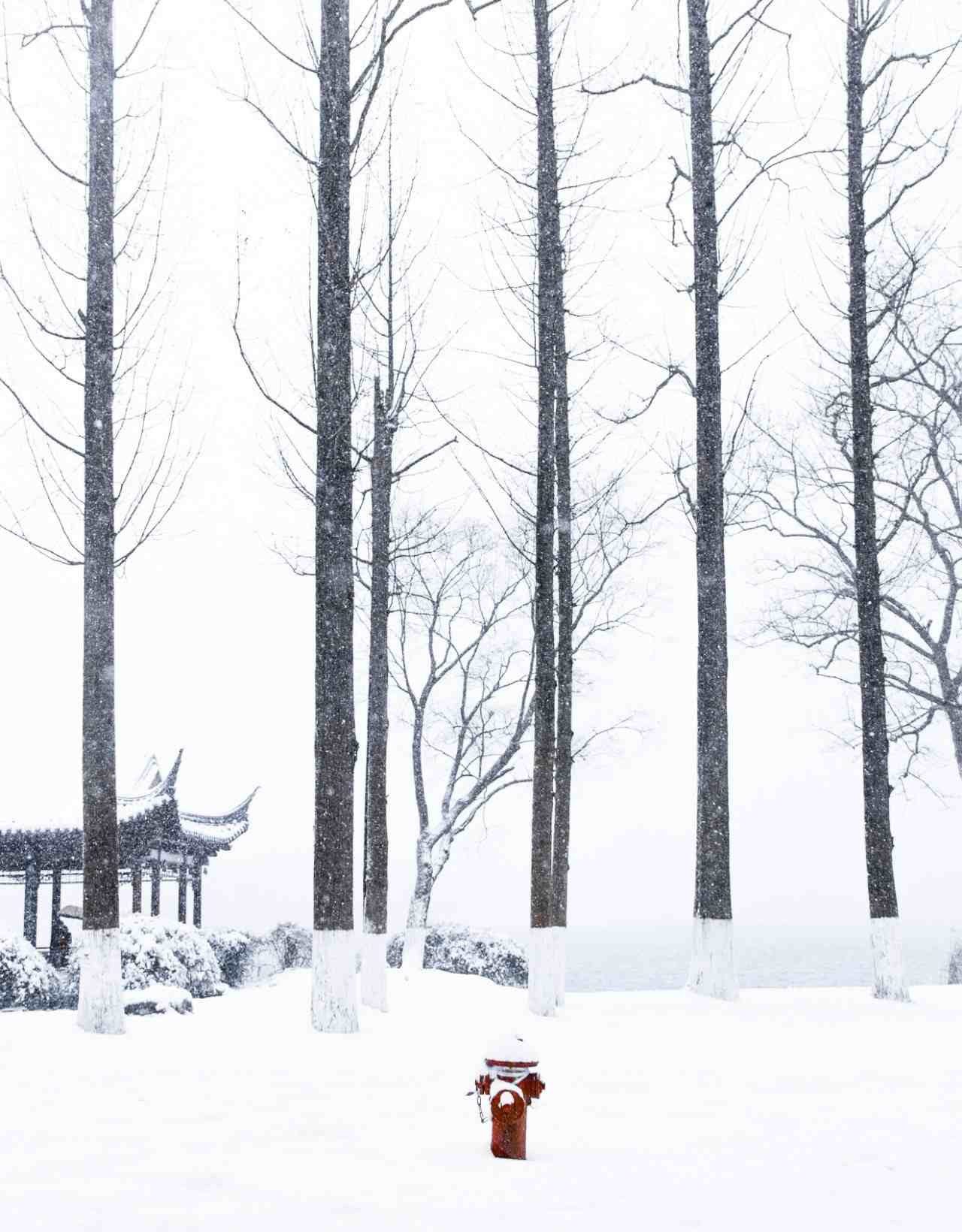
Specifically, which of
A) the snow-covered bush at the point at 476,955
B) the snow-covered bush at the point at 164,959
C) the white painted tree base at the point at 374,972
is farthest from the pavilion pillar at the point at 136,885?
the white painted tree base at the point at 374,972

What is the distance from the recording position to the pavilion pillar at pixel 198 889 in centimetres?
2769

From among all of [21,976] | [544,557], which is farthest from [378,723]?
[21,976]

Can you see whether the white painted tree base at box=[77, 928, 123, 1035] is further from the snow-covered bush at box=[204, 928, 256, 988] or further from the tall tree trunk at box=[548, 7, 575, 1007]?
the snow-covered bush at box=[204, 928, 256, 988]

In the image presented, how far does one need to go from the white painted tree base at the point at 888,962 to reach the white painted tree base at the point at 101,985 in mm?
8271

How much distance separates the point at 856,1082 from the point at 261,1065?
371 cm

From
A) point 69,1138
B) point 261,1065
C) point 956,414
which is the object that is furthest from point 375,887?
point 956,414

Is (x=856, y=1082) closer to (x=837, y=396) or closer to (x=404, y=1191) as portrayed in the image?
(x=404, y=1191)

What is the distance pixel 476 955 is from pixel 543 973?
1411 centimetres

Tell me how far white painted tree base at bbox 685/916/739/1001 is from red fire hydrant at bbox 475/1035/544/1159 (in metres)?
7.45

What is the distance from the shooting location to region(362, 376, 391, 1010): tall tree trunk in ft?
43.1

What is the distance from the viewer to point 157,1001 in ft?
41.2

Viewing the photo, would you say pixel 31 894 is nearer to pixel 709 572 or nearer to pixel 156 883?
pixel 156 883

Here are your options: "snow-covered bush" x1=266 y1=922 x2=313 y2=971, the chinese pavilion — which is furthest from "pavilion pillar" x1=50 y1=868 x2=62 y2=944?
"snow-covered bush" x1=266 y1=922 x2=313 y2=971

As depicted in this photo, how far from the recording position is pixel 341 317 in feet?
31.1
